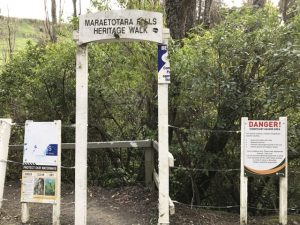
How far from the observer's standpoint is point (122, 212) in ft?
23.7

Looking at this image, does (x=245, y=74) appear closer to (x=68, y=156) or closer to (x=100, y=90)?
(x=100, y=90)

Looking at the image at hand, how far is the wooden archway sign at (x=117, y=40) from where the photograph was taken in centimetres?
602

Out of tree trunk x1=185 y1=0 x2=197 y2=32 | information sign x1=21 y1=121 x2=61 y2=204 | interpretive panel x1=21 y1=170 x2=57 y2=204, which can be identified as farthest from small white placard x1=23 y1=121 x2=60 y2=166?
tree trunk x1=185 y1=0 x2=197 y2=32

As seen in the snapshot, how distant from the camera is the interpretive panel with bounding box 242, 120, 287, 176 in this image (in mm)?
6301

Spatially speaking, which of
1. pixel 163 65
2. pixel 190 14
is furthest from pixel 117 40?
pixel 190 14

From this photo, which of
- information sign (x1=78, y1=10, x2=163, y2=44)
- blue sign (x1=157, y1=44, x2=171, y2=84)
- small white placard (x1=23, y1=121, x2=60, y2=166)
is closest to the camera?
information sign (x1=78, y1=10, x2=163, y2=44)

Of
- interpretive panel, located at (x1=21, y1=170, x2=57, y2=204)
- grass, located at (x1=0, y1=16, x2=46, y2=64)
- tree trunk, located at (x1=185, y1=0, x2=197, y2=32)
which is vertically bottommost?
interpretive panel, located at (x1=21, y1=170, x2=57, y2=204)

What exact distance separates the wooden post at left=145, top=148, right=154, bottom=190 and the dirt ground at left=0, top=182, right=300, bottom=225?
144 mm

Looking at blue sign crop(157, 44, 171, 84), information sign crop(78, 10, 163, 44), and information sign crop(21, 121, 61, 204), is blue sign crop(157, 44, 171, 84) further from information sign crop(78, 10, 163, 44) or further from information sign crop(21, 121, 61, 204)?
information sign crop(21, 121, 61, 204)

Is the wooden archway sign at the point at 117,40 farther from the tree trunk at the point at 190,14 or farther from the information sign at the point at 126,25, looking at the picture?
the tree trunk at the point at 190,14

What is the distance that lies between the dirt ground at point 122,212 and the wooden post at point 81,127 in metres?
0.61

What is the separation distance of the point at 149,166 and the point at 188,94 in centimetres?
182

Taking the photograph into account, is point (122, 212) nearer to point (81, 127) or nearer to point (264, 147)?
point (81, 127)

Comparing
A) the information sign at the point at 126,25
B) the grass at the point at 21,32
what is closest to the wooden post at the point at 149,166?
the information sign at the point at 126,25
